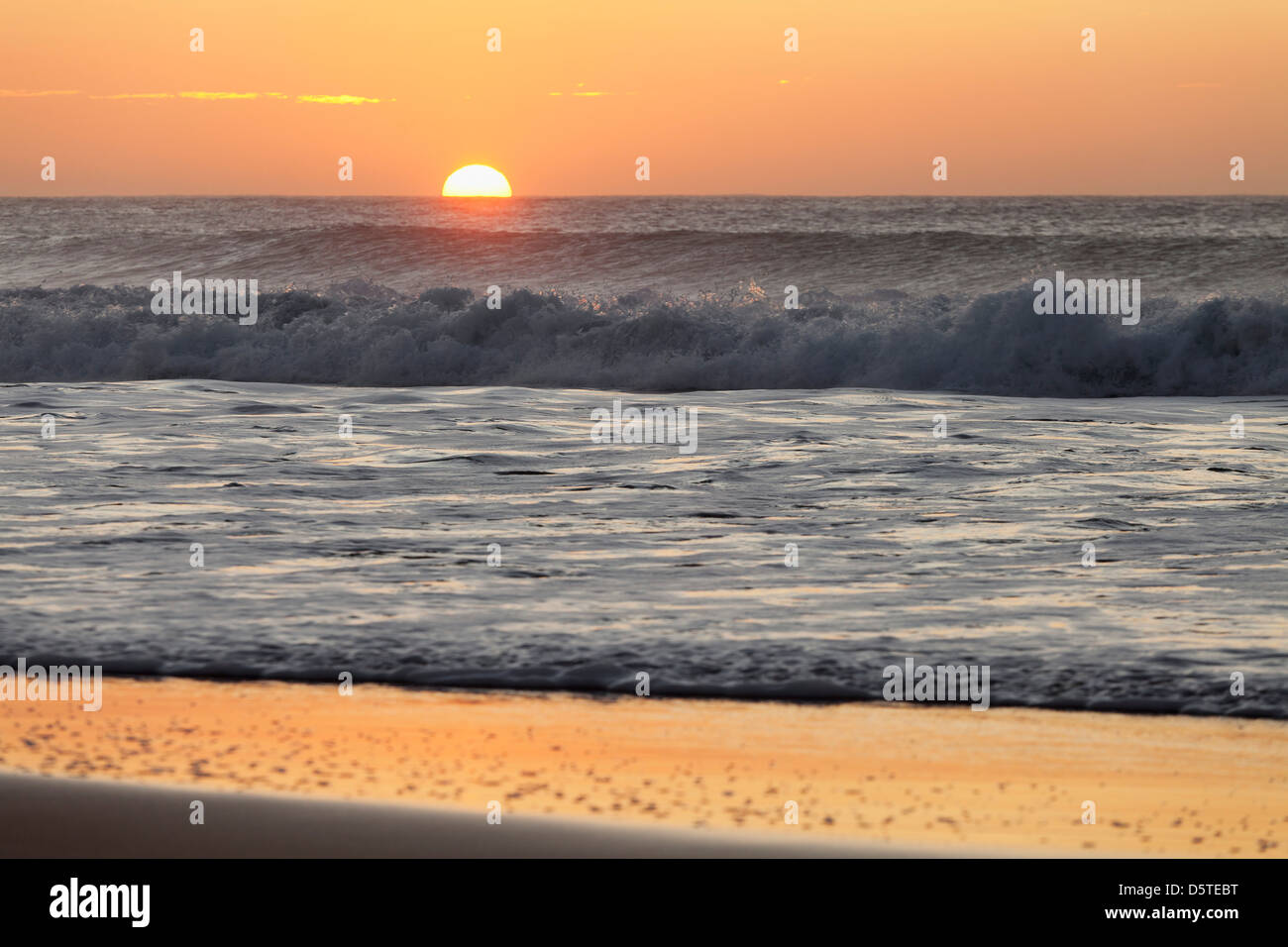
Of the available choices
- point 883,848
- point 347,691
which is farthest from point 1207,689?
point 347,691

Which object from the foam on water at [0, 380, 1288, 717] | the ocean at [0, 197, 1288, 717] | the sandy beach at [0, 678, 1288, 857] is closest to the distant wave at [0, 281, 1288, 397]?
the ocean at [0, 197, 1288, 717]

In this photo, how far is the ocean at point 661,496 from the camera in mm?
5691

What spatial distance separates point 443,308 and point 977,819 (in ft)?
66.3

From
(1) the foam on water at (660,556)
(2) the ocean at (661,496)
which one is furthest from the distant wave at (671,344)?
(1) the foam on water at (660,556)

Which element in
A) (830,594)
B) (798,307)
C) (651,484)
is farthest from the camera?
(798,307)

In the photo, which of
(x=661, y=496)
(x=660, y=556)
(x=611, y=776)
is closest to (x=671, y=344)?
(x=661, y=496)

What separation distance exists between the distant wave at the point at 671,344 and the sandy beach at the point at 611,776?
1503 cm

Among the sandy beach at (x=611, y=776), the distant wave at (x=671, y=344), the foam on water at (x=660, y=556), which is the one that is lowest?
the sandy beach at (x=611, y=776)

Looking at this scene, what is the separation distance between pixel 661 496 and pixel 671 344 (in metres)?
12.3

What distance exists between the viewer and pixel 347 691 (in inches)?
205

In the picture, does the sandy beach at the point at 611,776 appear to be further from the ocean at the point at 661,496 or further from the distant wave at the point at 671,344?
the distant wave at the point at 671,344

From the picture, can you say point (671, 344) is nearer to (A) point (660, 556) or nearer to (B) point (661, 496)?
(B) point (661, 496)

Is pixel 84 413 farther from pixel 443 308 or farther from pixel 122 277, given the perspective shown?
pixel 122 277
